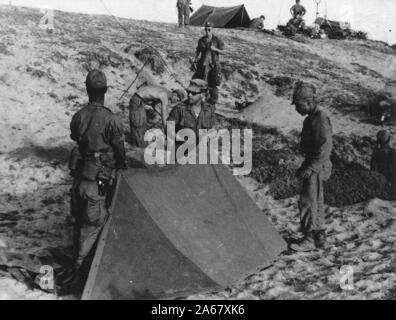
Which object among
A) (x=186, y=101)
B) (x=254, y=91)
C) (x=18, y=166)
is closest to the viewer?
(x=186, y=101)

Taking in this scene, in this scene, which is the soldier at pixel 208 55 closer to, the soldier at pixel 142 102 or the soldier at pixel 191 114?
the soldier at pixel 142 102

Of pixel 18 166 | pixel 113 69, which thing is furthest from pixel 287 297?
pixel 113 69

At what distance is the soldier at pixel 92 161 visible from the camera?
14.1 ft

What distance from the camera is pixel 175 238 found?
4410 mm

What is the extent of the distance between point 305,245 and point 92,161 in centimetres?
275

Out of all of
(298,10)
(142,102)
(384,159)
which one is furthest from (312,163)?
(298,10)

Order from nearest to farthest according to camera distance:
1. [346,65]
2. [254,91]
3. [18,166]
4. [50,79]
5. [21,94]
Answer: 1. [18,166]
2. [21,94]
3. [50,79]
4. [254,91]
5. [346,65]

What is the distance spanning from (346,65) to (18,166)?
14268mm

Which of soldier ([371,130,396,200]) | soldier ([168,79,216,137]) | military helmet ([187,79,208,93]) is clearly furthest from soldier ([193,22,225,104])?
soldier ([371,130,396,200])

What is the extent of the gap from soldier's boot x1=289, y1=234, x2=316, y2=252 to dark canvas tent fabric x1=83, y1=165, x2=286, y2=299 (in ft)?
1.03

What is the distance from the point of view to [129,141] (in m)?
9.24

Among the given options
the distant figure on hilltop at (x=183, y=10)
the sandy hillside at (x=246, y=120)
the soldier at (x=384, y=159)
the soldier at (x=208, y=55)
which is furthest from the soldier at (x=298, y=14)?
the soldier at (x=384, y=159)

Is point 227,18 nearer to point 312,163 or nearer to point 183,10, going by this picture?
point 183,10

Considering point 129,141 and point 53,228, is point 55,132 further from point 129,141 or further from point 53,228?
point 53,228
